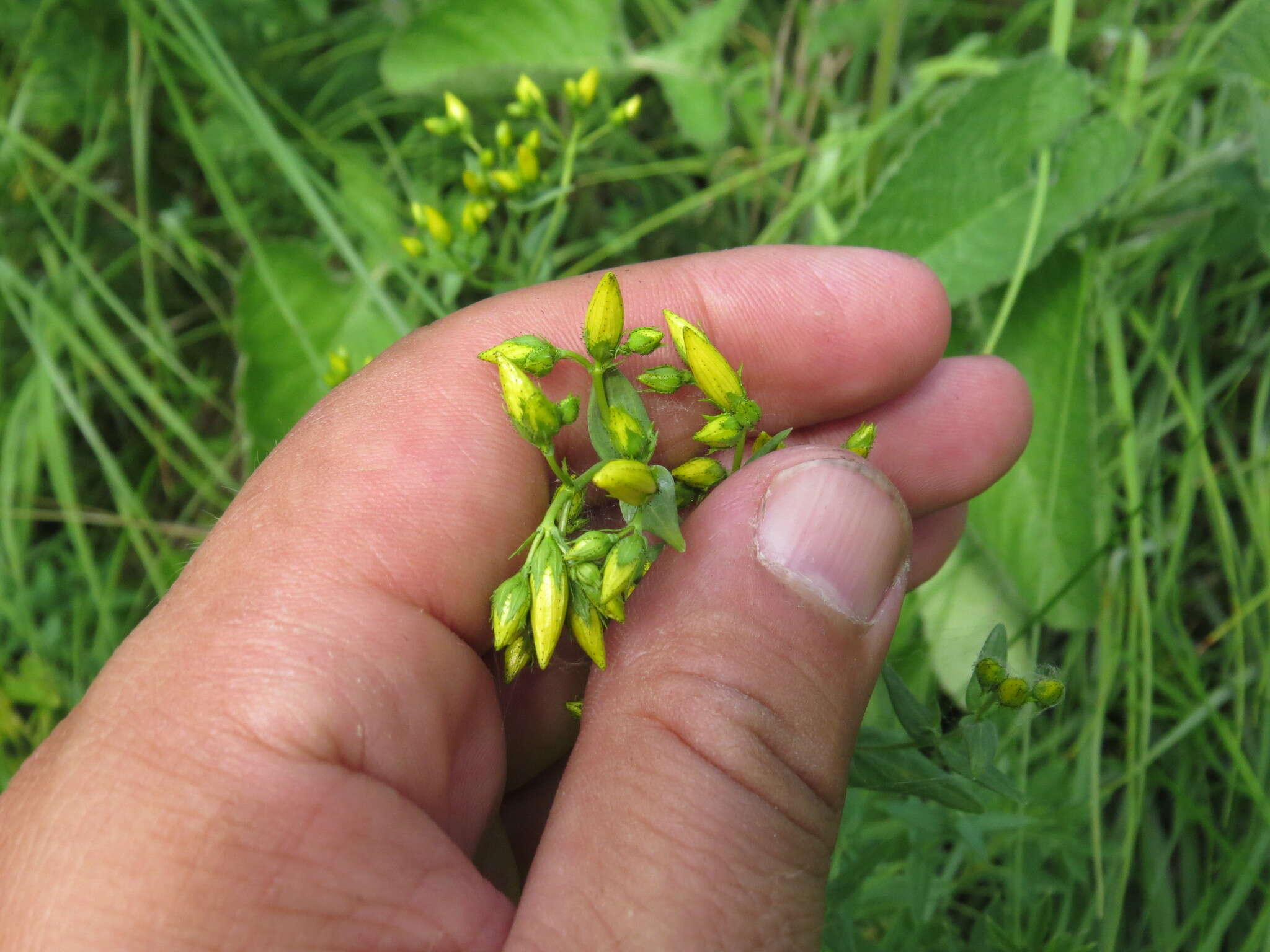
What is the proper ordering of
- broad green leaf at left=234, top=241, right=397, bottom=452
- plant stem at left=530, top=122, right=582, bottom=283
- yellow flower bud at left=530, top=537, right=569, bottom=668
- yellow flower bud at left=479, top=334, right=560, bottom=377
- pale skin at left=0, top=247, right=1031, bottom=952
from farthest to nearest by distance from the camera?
broad green leaf at left=234, top=241, right=397, bottom=452 → plant stem at left=530, top=122, right=582, bottom=283 → yellow flower bud at left=479, top=334, right=560, bottom=377 → yellow flower bud at left=530, top=537, right=569, bottom=668 → pale skin at left=0, top=247, right=1031, bottom=952

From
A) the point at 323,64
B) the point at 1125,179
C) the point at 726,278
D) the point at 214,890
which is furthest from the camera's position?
the point at 323,64

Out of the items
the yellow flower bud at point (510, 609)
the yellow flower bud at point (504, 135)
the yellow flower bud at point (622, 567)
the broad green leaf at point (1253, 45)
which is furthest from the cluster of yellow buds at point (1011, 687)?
the broad green leaf at point (1253, 45)

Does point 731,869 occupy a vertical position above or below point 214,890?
below

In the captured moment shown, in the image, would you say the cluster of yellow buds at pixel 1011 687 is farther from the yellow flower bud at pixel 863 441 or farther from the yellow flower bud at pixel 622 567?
the yellow flower bud at pixel 622 567

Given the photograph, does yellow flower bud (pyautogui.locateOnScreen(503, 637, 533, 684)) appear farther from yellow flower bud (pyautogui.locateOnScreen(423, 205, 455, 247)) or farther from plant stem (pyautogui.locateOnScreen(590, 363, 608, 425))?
yellow flower bud (pyautogui.locateOnScreen(423, 205, 455, 247))

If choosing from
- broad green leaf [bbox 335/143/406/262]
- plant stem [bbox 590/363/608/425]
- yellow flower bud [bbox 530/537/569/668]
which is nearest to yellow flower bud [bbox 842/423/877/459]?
plant stem [bbox 590/363/608/425]

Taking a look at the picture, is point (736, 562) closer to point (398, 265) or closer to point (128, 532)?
point (398, 265)

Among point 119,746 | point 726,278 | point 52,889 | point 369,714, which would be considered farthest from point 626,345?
point 52,889
